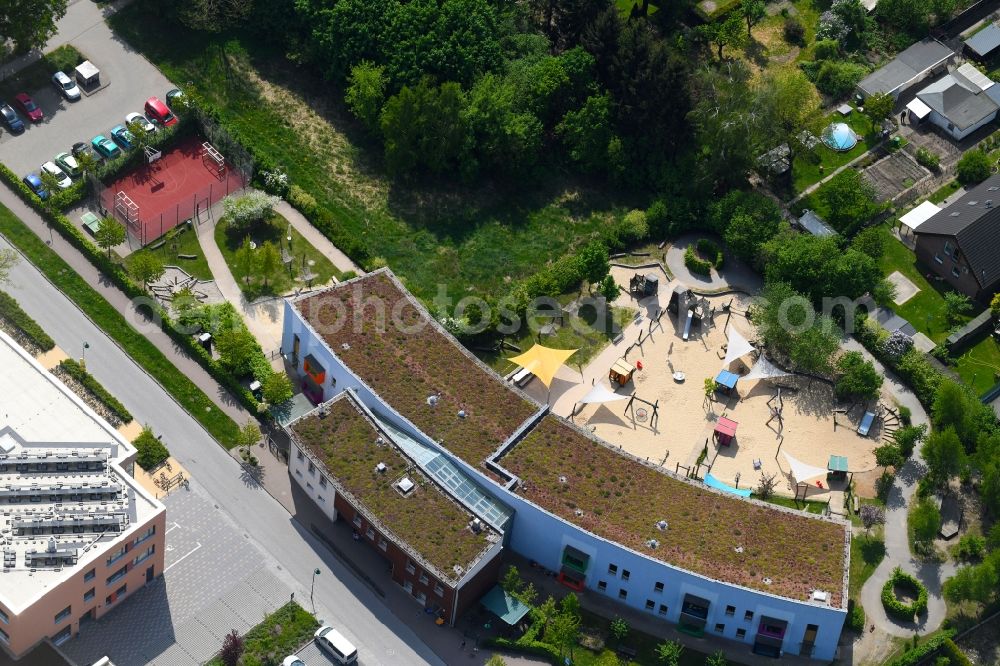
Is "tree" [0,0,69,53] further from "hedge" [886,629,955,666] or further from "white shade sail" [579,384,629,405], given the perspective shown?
"hedge" [886,629,955,666]

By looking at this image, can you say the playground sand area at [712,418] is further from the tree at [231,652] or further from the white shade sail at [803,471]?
the tree at [231,652]

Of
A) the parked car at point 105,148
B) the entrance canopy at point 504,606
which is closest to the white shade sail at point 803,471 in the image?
the entrance canopy at point 504,606

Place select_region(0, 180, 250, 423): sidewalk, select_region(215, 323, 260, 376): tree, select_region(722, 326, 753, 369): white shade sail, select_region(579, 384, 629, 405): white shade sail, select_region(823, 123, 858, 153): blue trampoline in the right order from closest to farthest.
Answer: select_region(215, 323, 260, 376): tree < select_region(0, 180, 250, 423): sidewalk < select_region(579, 384, 629, 405): white shade sail < select_region(722, 326, 753, 369): white shade sail < select_region(823, 123, 858, 153): blue trampoline

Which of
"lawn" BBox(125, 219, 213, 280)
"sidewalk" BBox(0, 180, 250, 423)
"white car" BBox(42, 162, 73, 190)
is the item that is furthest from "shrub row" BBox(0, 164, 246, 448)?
"lawn" BBox(125, 219, 213, 280)

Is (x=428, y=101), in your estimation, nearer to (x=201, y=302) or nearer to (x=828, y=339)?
(x=201, y=302)

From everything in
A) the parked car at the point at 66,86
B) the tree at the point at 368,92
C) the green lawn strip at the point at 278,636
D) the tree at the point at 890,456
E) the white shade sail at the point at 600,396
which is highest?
the parked car at the point at 66,86
